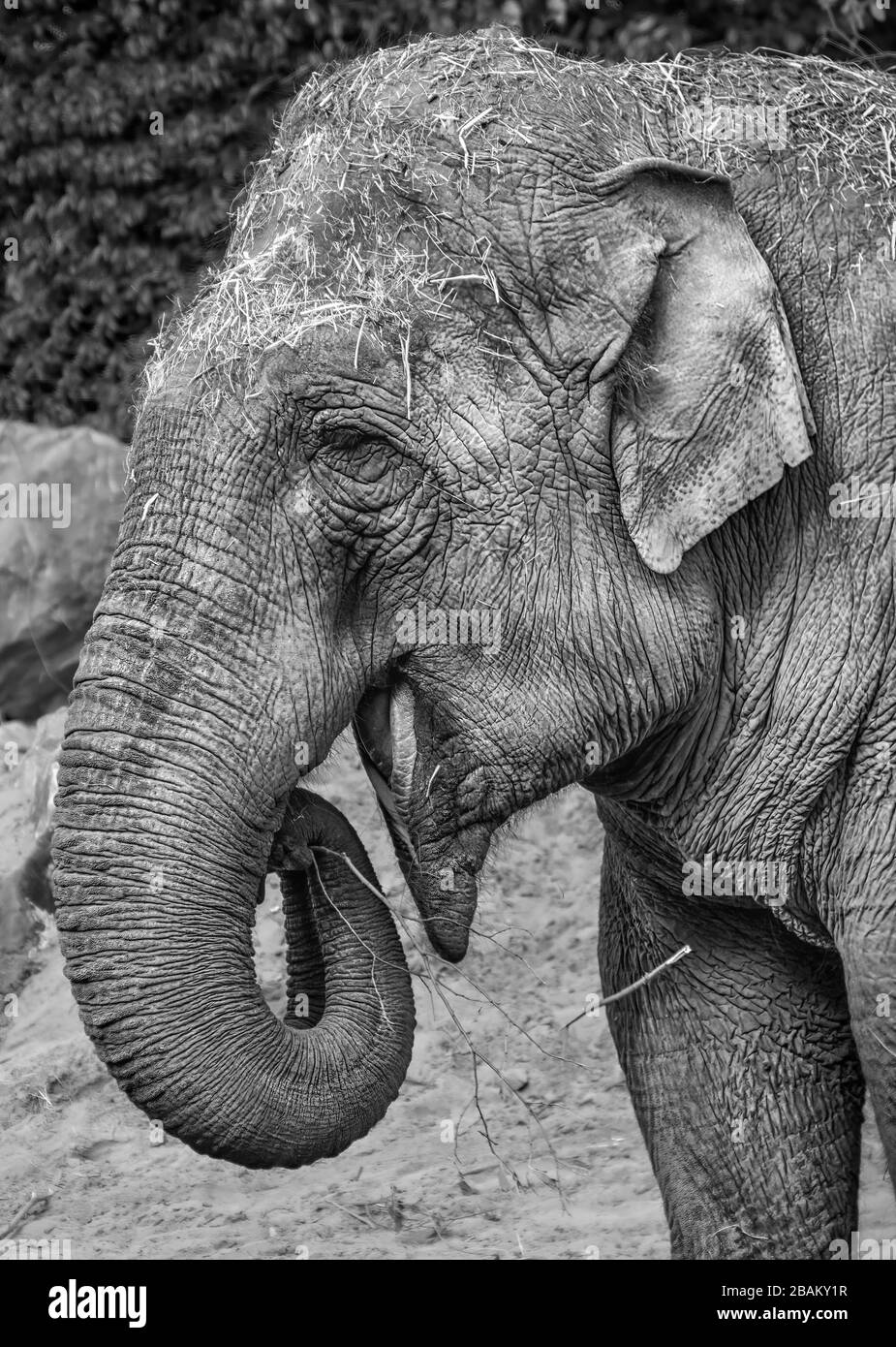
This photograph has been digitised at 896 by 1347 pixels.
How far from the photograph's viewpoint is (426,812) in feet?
11.7

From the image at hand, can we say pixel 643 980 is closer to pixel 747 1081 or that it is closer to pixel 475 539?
pixel 747 1081

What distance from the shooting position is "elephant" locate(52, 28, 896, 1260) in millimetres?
3299

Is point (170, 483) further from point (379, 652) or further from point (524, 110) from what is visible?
point (524, 110)

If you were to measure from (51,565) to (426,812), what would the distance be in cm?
516

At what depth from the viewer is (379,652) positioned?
346cm

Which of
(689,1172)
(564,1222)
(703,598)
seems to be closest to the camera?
(703,598)

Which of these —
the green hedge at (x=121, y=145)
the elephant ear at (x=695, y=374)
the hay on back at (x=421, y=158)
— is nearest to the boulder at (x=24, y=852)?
the green hedge at (x=121, y=145)

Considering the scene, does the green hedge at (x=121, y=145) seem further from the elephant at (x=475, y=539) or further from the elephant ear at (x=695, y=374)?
the elephant ear at (x=695, y=374)

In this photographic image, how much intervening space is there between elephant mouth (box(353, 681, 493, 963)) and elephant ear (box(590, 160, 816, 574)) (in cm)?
53

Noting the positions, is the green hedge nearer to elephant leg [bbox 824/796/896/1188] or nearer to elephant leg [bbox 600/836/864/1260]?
elephant leg [bbox 600/836/864/1260]

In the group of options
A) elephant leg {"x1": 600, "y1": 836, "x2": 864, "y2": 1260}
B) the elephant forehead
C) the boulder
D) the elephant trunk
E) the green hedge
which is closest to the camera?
the elephant trunk

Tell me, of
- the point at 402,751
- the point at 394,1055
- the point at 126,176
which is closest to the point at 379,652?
the point at 402,751

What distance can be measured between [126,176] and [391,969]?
571cm

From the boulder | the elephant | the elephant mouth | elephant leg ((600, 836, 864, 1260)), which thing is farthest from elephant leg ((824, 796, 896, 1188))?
the boulder
